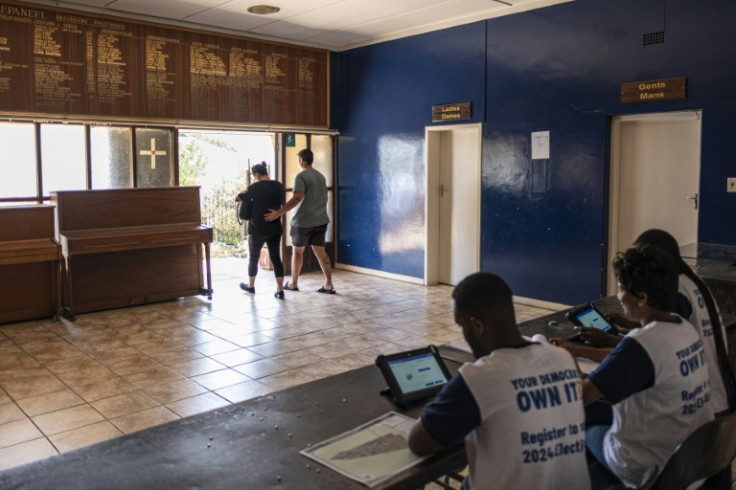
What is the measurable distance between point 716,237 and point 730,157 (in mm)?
655

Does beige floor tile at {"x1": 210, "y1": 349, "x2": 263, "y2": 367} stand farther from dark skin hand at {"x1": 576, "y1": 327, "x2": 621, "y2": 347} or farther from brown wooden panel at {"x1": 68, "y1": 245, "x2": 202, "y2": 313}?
dark skin hand at {"x1": 576, "y1": 327, "x2": 621, "y2": 347}

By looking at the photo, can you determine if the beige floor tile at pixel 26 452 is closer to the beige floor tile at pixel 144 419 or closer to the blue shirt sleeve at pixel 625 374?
the beige floor tile at pixel 144 419

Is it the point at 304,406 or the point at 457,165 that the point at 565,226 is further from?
the point at 304,406

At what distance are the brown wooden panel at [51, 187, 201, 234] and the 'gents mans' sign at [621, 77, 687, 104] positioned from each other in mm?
4373

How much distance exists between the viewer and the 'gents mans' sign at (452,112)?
7234mm

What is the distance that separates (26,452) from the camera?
3.39 metres

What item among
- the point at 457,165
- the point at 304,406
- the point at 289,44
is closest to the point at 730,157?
the point at 457,165

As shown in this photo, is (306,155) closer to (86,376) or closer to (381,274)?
(381,274)

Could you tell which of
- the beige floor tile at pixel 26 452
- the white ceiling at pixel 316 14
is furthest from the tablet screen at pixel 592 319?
the white ceiling at pixel 316 14

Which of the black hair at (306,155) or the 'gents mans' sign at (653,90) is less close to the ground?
the 'gents mans' sign at (653,90)

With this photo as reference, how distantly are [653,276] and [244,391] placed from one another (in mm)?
2963

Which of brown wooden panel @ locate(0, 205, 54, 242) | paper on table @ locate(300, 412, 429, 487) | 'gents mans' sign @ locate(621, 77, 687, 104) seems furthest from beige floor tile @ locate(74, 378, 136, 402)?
'gents mans' sign @ locate(621, 77, 687, 104)

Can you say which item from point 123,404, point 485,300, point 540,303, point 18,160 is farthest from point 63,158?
point 485,300

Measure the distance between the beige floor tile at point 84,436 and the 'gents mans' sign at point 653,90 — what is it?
16.0 feet
